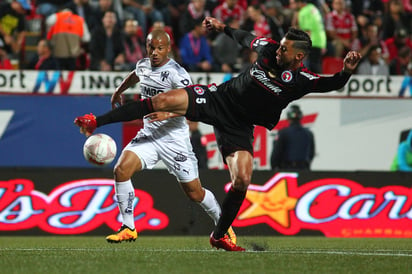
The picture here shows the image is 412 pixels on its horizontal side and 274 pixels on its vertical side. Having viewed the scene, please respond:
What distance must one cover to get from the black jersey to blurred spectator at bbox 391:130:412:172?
6247 millimetres

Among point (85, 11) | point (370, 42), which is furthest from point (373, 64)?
point (85, 11)

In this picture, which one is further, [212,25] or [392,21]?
[392,21]

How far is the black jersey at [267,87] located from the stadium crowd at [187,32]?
21.3 feet

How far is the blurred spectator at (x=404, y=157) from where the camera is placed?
48.8 ft

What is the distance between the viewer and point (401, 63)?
17.3m

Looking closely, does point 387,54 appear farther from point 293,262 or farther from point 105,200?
point 293,262

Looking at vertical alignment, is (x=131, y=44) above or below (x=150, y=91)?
below

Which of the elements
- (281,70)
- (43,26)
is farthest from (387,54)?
(281,70)

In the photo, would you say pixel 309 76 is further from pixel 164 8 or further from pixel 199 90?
pixel 164 8

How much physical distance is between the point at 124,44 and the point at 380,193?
5.27 metres

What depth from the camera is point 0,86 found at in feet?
46.0

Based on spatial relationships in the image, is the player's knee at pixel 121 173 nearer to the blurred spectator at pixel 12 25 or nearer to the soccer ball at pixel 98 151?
the soccer ball at pixel 98 151

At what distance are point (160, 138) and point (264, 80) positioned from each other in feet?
4.69

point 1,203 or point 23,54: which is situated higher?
point 23,54
